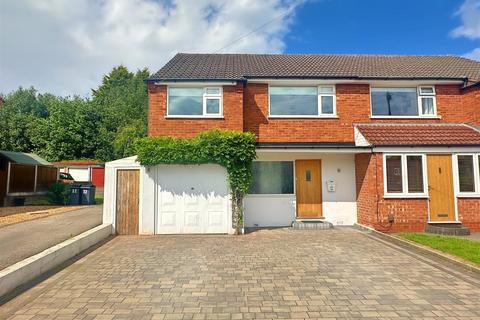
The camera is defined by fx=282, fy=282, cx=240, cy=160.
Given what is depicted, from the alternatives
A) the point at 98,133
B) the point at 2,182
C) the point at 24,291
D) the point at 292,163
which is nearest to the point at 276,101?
the point at 292,163

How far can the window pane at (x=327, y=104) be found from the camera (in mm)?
10805

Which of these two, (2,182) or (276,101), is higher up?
(276,101)

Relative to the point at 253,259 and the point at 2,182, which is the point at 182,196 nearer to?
the point at 253,259

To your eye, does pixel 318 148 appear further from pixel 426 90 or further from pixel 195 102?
pixel 426 90

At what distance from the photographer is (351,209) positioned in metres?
10.5

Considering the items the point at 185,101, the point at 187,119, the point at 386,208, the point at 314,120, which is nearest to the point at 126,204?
the point at 187,119

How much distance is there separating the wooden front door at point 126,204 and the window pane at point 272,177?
4.09 meters

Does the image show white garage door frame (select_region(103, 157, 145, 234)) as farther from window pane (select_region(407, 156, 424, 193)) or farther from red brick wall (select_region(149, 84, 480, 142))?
window pane (select_region(407, 156, 424, 193))

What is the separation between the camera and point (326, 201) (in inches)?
413

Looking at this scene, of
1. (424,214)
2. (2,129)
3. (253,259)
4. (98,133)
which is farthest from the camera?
(98,133)

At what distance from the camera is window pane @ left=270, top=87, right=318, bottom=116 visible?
424 inches

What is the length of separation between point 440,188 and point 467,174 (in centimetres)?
102

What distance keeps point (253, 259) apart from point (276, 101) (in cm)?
647

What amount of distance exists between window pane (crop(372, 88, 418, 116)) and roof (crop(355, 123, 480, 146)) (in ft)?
2.15
